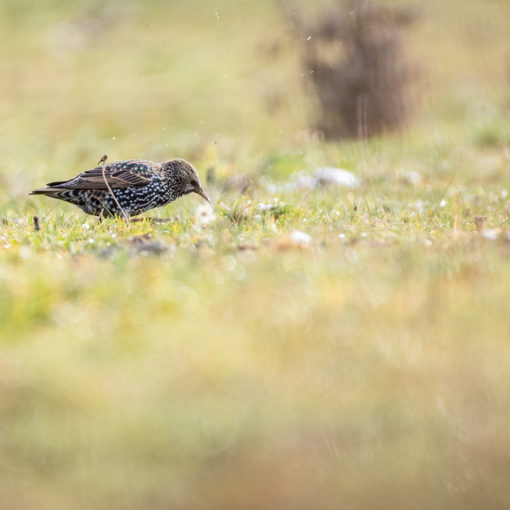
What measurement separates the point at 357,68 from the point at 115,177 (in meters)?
9.24

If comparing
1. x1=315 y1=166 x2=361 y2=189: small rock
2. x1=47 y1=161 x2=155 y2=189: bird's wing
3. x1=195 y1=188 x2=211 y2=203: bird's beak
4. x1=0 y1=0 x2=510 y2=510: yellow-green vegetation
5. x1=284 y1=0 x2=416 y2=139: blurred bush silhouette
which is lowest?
x1=0 y1=0 x2=510 y2=510: yellow-green vegetation

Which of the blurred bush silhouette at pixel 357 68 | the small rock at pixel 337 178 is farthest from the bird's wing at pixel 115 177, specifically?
the blurred bush silhouette at pixel 357 68

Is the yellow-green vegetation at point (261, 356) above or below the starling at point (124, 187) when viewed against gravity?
below

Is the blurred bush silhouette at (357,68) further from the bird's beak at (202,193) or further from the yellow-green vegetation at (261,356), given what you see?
the bird's beak at (202,193)

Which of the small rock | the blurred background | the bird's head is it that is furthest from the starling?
the small rock

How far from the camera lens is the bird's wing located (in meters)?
7.50

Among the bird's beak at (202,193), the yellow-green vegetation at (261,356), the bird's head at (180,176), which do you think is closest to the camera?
the yellow-green vegetation at (261,356)

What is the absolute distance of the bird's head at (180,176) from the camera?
25.7 feet

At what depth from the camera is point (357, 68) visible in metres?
15.7

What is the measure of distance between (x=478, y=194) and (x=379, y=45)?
293 inches

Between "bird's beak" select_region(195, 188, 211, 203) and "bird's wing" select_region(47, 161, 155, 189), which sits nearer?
"bird's wing" select_region(47, 161, 155, 189)

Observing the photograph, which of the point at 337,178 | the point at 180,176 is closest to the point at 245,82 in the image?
the point at 337,178

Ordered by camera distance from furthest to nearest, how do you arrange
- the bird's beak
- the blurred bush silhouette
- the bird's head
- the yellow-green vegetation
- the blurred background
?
the blurred bush silhouette < the blurred background < the bird's beak < the bird's head < the yellow-green vegetation

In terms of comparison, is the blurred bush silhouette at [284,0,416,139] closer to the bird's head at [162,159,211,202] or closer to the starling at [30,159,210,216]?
the bird's head at [162,159,211,202]
